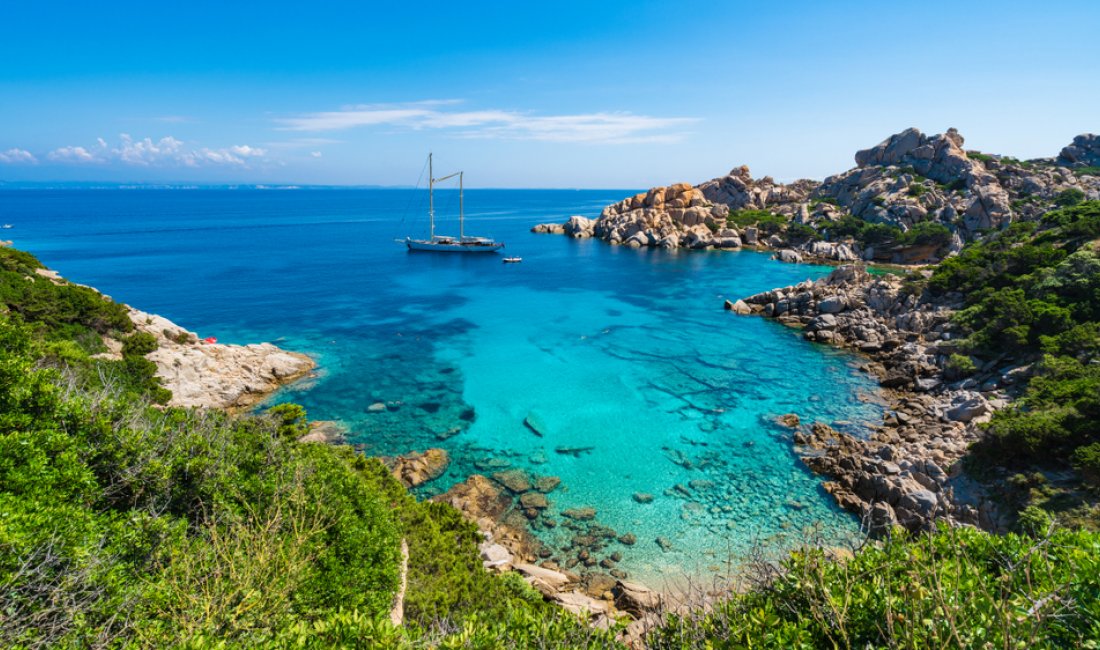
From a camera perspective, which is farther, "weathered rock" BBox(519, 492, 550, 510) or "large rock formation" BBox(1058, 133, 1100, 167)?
"large rock formation" BBox(1058, 133, 1100, 167)

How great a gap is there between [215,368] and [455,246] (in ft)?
179

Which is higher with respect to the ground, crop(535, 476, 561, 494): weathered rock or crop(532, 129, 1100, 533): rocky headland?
crop(532, 129, 1100, 533): rocky headland

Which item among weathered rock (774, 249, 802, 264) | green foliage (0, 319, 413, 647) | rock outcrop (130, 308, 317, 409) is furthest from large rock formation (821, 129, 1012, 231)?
green foliage (0, 319, 413, 647)

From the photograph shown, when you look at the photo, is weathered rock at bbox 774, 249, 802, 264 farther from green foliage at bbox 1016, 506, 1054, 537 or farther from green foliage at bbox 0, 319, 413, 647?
green foliage at bbox 0, 319, 413, 647

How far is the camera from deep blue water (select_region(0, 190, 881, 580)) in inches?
757

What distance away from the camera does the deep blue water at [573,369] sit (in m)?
19.2

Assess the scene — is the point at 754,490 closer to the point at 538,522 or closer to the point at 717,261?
the point at 538,522

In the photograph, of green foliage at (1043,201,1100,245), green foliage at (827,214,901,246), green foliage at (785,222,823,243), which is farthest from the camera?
green foliage at (785,222,823,243)

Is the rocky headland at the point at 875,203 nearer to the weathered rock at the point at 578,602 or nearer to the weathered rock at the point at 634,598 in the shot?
the weathered rock at the point at 634,598

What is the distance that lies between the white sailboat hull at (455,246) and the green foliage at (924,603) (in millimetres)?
73711

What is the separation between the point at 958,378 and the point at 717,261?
152 feet

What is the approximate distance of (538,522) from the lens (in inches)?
716

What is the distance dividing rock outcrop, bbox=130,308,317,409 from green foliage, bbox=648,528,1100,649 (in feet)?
80.9

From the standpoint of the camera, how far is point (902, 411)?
976 inches
